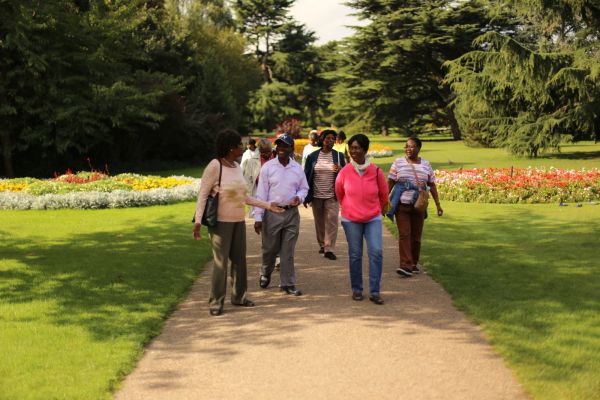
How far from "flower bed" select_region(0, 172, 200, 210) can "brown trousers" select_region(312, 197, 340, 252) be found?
25.6ft

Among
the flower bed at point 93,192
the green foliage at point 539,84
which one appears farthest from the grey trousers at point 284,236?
the green foliage at point 539,84

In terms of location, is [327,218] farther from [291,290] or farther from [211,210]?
[211,210]

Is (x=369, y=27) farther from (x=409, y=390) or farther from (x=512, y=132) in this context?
(x=409, y=390)

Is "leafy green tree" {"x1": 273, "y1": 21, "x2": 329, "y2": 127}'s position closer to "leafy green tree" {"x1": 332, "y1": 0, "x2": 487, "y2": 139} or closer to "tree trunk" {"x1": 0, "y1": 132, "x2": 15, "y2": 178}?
"leafy green tree" {"x1": 332, "y1": 0, "x2": 487, "y2": 139}

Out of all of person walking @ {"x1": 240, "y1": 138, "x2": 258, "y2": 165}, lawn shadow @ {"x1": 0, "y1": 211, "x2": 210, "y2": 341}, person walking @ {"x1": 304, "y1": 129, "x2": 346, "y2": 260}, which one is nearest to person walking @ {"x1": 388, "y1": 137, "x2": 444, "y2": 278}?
person walking @ {"x1": 304, "y1": 129, "x2": 346, "y2": 260}

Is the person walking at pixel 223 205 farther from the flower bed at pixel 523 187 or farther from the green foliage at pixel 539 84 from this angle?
the green foliage at pixel 539 84

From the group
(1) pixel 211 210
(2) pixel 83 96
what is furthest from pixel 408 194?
(2) pixel 83 96

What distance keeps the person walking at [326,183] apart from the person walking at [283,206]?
1610mm

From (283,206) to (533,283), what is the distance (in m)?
3.23

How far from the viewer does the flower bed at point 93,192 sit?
1508cm

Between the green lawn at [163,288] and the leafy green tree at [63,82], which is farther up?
the leafy green tree at [63,82]

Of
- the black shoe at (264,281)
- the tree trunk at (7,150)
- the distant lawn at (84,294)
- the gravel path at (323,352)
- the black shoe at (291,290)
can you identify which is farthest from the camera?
the tree trunk at (7,150)

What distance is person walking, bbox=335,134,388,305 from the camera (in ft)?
21.7

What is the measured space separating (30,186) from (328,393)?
14.4 meters
